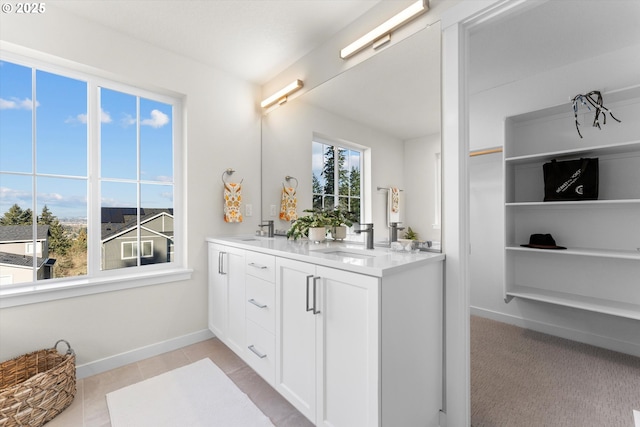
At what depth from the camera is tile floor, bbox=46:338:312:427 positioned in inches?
62.5

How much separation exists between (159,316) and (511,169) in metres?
3.57

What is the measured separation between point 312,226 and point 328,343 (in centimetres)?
99

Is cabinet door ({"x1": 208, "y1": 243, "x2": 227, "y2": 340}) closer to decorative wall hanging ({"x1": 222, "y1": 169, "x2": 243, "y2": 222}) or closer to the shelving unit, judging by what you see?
decorative wall hanging ({"x1": 222, "y1": 169, "x2": 243, "y2": 222})

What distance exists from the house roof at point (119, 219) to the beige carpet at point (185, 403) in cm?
115

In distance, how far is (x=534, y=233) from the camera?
112 inches

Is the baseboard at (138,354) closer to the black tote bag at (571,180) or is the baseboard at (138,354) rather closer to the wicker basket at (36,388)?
the wicker basket at (36,388)

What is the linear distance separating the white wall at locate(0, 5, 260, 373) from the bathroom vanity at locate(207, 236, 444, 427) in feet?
3.42

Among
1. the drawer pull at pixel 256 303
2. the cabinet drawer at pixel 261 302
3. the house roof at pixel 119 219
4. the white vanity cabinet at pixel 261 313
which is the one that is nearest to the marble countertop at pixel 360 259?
the white vanity cabinet at pixel 261 313

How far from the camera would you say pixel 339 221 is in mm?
2115

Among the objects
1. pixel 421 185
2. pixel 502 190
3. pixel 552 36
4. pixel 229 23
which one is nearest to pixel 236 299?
pixel 421 185

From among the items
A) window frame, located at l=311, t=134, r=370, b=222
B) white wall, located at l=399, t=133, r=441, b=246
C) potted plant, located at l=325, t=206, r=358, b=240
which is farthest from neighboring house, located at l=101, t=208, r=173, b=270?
white wall, located at l=399, t=133, r=441, b=246

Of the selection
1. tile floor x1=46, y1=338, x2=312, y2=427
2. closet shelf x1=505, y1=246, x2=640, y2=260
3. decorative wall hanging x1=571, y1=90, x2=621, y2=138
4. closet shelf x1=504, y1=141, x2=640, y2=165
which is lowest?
tile floor x1=46, y1=338, x2=312, y2=427

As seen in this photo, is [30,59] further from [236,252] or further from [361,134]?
[361,134]

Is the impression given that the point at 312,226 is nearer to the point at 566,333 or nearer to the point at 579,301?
the point at 579,301
